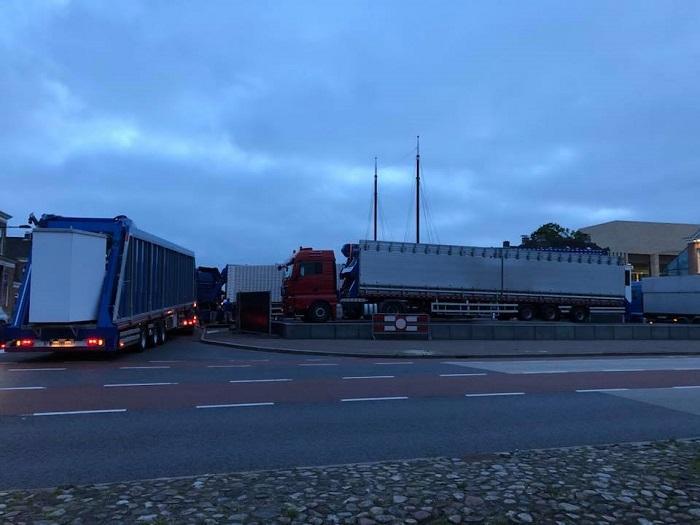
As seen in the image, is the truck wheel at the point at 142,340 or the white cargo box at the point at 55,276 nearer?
the white cargo box at the point at 55,276

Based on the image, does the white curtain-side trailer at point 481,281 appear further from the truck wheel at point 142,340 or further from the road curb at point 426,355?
the truck wheel at point 142,340

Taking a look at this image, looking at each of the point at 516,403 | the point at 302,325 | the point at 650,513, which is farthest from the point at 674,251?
the point at 650,513

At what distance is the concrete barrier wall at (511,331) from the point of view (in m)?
23.5

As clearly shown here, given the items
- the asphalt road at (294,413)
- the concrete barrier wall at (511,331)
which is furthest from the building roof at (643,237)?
the asphalt road at (294,413)

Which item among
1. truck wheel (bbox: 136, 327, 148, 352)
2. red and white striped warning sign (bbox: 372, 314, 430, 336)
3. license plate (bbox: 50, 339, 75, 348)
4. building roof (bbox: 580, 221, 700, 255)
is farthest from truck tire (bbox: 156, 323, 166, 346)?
building roof (bbox: 580, 221, 700, 255)

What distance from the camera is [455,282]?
31.3 metres

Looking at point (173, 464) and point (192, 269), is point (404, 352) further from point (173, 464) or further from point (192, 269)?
point (173, 464)

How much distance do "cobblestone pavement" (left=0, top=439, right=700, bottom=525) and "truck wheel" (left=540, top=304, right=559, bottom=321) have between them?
95.7 ft

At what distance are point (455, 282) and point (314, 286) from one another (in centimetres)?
834

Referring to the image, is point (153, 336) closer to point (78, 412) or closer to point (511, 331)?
point (78, 412)

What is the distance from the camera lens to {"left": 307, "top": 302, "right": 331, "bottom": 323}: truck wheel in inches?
1065

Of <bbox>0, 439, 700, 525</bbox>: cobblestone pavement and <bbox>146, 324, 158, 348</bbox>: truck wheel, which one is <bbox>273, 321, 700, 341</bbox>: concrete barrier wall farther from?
<bbox>0, 439, 700, 525</bbox>: cobblestone pavement

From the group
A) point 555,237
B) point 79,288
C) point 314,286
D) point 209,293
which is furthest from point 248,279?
point 555,237

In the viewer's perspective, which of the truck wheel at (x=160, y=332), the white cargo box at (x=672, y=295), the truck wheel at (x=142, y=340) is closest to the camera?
the truck wheel at (x=142, y=340)
